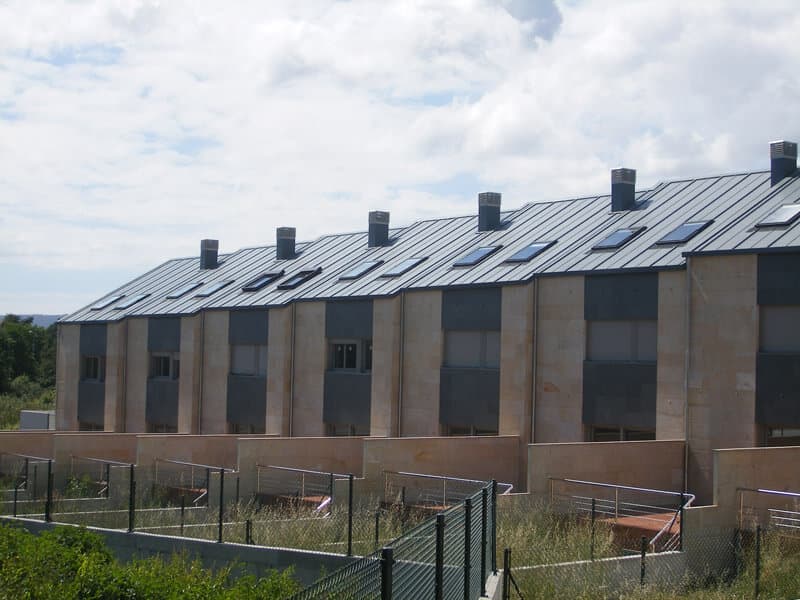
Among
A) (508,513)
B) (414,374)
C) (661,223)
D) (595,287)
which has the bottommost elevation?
(508,513)

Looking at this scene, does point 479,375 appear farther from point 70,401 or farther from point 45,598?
point 70,401

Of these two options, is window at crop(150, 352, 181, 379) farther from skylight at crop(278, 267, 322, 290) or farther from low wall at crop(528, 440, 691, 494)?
low wall at crop(528, 440, 691, 494)

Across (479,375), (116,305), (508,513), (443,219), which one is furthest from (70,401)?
(508,513)

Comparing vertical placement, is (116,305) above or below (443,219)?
below

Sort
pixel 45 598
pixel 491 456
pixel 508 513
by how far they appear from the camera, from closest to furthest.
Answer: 1. pixel 45 598
2. pixel 508 513
3. pixel 491 456

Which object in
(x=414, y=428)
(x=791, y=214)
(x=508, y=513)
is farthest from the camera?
(x=414, y=428)

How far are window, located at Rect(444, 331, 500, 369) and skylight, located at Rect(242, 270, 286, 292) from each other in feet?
39.2

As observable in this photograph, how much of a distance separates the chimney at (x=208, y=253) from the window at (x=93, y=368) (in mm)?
6778

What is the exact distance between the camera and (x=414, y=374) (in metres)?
32.7

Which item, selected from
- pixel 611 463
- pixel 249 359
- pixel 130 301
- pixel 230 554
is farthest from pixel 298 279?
Answer: pixel 230 554

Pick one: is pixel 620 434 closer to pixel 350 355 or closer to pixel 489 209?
pixel 350 355

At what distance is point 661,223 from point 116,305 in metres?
28.7

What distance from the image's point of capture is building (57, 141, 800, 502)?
24578 millimetres

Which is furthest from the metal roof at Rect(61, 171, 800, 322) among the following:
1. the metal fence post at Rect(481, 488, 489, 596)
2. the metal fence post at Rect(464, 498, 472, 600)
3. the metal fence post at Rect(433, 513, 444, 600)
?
the metal fence post at Rect(433, 513, 444, 600)
